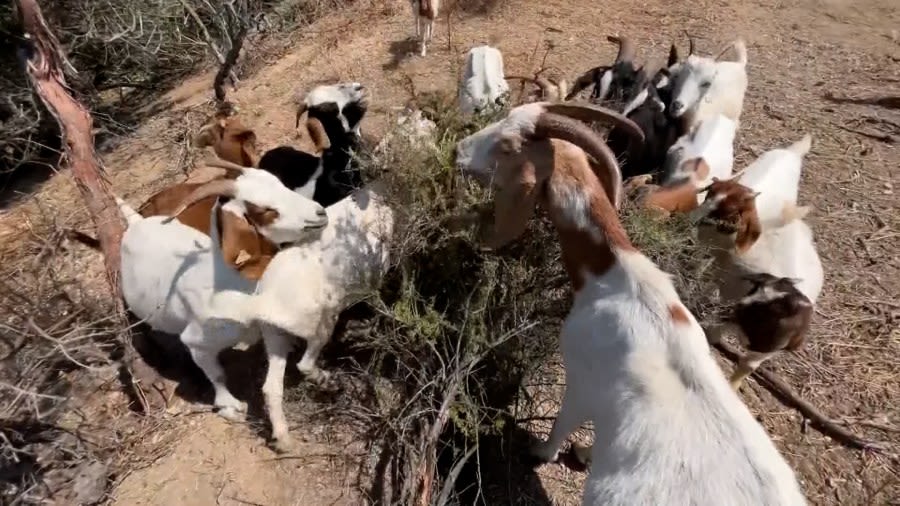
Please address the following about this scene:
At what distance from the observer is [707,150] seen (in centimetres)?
481

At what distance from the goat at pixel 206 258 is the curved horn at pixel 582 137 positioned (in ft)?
4.55

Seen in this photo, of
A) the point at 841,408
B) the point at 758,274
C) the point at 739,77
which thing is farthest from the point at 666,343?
the point at 739,77

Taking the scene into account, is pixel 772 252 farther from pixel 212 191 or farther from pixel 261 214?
pixel 212 191

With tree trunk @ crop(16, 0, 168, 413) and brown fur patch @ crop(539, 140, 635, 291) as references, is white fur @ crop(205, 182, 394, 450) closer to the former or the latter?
tree trunk @ crop(16, 0, 168, 413)

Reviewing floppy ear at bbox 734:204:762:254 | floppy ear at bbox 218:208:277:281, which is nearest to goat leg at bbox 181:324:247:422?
floppy ear at bbox 218:208:277:281

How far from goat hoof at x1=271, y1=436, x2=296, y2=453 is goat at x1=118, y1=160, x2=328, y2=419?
368mm

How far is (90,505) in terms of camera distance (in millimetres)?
3537

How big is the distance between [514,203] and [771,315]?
1.47 m

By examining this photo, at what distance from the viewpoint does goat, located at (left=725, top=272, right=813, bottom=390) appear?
3406 millimetres

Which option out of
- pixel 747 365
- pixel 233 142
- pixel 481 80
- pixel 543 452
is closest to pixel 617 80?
pixel 481 80

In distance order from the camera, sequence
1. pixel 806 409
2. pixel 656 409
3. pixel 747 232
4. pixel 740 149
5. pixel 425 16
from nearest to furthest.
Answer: pixel 656 409
pixel 747 232
pixel 806 409
pixel 740 149
pixel 425 16

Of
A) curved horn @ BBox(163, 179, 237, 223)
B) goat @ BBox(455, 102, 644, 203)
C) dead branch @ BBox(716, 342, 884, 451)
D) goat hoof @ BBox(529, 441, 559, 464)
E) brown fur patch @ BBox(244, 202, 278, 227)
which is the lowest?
dead branch @ BBox(716, 342, 884, 451)

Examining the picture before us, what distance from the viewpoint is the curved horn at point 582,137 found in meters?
3.03

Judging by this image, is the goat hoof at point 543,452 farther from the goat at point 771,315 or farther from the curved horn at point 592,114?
the curved horn at point 592,114
